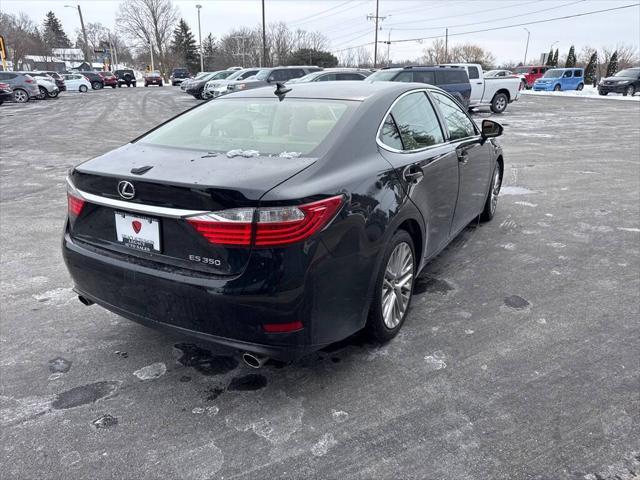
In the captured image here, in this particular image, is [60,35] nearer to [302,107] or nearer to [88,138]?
[88,138]

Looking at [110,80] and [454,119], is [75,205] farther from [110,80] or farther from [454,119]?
[110,80]

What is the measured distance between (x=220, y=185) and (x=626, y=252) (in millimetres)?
4319

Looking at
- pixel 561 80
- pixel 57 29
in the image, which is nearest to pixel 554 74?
pixel 561 80

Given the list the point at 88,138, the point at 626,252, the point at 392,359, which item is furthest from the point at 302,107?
the point at 88,138

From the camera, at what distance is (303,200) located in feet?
7.50

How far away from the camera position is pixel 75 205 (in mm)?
2834

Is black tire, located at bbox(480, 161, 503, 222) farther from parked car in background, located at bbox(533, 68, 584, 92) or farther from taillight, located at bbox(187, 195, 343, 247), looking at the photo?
parked car in background, located at bbox(533, 68, 584, 92)

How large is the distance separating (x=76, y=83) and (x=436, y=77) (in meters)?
33.4

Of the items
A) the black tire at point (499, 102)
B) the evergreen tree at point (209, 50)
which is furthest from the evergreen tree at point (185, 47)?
the black tire at point (499, 102)

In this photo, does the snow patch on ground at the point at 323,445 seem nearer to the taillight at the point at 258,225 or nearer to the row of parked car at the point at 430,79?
the taillight at the point at 258,225

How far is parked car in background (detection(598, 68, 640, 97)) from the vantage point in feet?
103

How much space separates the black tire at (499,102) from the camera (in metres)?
20.1

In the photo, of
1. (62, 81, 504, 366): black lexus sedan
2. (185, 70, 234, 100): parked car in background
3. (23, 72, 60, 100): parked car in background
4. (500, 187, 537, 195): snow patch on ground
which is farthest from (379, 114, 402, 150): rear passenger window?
(23, 72, 60, 100): parked car in background

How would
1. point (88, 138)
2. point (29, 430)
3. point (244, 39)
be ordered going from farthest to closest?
point (244, 39), point (88, 138), point (29, 430)
